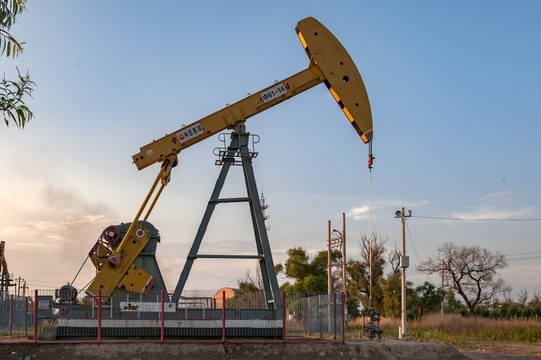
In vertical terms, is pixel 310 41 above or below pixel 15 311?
above

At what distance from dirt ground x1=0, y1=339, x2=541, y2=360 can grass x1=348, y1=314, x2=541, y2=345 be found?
10586mm

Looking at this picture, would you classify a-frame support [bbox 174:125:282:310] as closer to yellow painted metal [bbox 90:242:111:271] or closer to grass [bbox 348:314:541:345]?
yellow painted metal [bbox 90:242:111:271]

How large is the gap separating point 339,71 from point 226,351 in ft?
30.1

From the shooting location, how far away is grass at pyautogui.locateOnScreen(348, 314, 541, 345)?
30.0 meters

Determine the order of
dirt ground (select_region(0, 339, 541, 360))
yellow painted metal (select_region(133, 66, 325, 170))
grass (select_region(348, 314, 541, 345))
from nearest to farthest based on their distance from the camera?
dirt ground (select_region(0, 339, 541, 360))
yellow painted metal (select_region(133, 66, 325, 170))
grass (select_region(348, 314, 541, 345))

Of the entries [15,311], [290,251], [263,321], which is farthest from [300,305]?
[290,251]

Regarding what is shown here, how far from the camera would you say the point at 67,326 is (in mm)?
19172

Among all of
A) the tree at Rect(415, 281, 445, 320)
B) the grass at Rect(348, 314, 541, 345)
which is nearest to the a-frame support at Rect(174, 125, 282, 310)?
the grass at Rect(348, 314, 541, 345)

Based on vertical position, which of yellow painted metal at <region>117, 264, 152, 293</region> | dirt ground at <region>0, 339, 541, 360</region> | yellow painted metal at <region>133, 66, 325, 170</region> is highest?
yellow painted metal at <region>133, 66, 325, 170</region>

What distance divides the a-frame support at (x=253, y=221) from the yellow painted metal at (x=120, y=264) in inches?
67.0

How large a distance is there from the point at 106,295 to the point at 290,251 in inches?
1477

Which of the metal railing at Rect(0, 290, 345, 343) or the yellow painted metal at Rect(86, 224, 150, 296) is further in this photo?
the yellow painted metal at Rect(86, 224, 150, 296)

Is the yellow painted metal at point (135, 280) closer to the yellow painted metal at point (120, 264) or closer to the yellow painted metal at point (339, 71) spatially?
the yellow painted metal at point (120, 264)

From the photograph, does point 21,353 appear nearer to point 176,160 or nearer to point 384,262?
point 176,160
